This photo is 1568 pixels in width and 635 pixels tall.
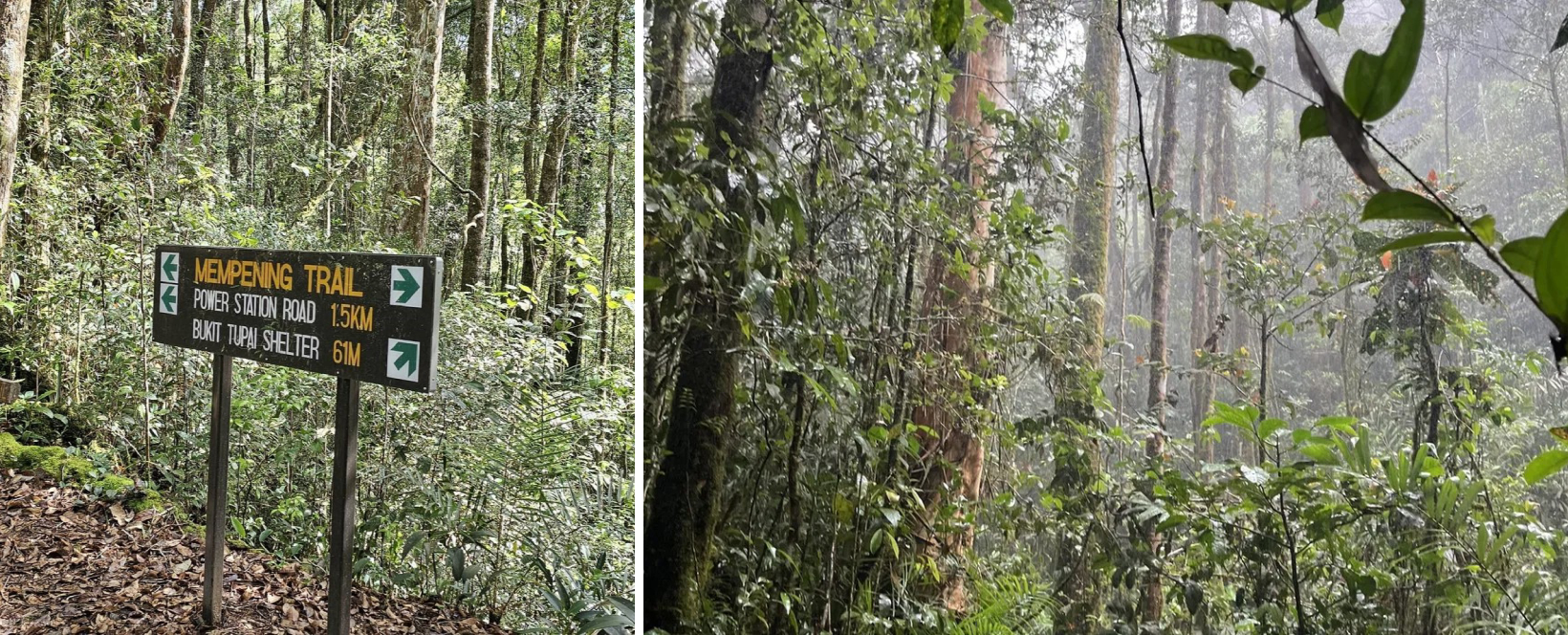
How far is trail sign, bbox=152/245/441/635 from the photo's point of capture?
74.9 inches

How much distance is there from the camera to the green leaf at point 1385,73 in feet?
1.22

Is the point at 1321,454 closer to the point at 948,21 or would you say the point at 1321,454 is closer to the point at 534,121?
the point at 948,21

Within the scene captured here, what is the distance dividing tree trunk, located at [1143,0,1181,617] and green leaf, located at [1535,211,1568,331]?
759mm

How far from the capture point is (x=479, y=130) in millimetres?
4430

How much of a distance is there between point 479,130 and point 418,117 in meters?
0.48

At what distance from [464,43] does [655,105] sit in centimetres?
515

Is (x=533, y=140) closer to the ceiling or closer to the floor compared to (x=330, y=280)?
closer to the ceiling

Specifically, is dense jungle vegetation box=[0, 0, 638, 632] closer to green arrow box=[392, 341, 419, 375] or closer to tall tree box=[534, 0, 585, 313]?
tall tree box=[534, 0, 585, 313]

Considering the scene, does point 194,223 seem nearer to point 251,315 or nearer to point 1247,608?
point 251,315

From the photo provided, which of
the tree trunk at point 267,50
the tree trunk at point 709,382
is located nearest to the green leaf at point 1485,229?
the tree trunk at point 709,382

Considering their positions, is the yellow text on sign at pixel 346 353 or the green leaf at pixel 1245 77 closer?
the green leaf at pixel 1245 77

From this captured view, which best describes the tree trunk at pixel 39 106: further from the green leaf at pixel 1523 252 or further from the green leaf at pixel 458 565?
the green leaf at pixel 1523 252

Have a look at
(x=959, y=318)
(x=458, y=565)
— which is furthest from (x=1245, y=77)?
(x=458, y=565)

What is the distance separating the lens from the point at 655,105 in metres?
1.50
